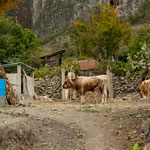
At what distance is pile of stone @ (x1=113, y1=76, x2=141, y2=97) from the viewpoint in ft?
59.4

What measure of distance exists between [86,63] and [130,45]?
25.7ft

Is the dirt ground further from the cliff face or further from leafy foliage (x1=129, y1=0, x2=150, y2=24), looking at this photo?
the cliff face

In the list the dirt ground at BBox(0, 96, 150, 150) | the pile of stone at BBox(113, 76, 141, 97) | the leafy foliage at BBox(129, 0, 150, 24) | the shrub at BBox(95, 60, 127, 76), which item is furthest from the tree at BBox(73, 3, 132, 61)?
the leafy foliage at BBox(129, 0, 150, 24)

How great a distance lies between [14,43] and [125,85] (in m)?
17.3

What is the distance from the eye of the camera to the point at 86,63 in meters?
20.7

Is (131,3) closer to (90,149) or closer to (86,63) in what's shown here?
(86,63)

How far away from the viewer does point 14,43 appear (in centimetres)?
3052

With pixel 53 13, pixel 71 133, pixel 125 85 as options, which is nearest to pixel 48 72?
pixel 125 85

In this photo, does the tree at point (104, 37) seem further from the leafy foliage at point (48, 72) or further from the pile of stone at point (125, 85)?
the leafy foliage at point (48, 72)

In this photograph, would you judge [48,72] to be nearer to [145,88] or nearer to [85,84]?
[85,84]

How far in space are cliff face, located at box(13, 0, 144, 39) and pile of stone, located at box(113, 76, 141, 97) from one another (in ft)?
176

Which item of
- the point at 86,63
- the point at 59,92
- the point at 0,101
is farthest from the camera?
the point at 86,63

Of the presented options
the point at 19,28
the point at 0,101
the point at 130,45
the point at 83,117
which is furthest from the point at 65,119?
the point at 19,28

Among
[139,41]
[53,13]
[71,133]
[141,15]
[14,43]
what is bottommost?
[71,133]
